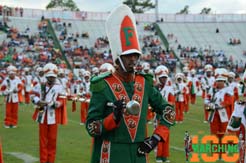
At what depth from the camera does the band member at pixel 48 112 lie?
11.6m

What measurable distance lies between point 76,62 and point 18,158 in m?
37.3

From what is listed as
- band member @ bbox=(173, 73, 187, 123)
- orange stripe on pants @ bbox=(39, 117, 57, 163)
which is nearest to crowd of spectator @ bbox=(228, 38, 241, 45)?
band member @ bbox=(173, 73, 187, 123)

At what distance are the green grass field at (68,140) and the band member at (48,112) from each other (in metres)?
0.82

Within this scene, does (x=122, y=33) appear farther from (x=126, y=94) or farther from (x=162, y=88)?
(x=162, y=88)

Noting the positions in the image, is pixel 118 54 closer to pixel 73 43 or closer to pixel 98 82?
pixel 98 82

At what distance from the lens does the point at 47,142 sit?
1175 centimetres

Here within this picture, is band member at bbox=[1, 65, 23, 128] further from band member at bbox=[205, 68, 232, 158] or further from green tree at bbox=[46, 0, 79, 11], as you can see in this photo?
green tree at bbox=[46, 0, 79, 11]

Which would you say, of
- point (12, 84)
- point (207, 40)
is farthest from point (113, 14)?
point (207, 40)

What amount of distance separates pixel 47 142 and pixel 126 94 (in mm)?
6617

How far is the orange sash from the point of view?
533 centimetres

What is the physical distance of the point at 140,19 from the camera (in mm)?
61562

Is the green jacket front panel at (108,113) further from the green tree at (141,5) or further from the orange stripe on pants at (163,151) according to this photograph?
the green tree at (141,5)

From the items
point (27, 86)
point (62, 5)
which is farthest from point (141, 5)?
point (27, 86)

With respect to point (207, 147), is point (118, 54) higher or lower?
higher
